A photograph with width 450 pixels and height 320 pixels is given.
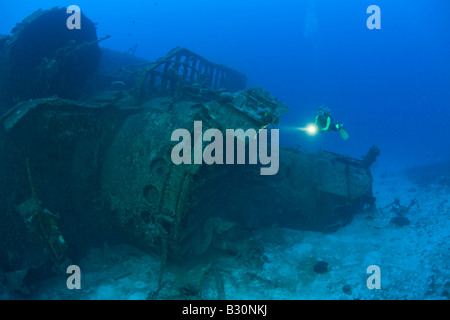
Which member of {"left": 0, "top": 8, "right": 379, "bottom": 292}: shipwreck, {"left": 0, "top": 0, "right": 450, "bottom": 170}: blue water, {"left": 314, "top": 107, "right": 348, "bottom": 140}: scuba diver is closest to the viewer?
{"left": 0, "top": 8, "right": 379, "bottom": 292}: shipwreck

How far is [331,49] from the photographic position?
478 feet

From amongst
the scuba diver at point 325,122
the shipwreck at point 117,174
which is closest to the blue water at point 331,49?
the scuba diver at point 325,122

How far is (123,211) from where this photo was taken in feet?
19.4

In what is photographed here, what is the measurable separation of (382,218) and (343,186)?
2689 mm

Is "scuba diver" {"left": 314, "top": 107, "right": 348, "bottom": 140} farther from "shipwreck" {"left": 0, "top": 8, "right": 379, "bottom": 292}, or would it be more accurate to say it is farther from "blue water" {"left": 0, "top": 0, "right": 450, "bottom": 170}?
"blue water" {"left": 0, "top": 0, "right": 450, "bottom": 170}

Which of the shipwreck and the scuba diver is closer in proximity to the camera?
the shipwreck

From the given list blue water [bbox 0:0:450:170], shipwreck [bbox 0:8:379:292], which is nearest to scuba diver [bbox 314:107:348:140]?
shipwreck [bbox 0:8:379:292]

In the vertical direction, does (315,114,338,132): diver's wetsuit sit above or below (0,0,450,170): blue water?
below

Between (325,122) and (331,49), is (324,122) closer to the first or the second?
(325,122)

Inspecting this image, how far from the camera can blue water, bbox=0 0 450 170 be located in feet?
328

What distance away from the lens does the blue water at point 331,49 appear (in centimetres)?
10000

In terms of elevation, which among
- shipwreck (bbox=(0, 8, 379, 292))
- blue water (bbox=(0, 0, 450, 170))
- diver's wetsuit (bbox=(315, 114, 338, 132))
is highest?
blue water (bbox=(0, 0, 450, 170))

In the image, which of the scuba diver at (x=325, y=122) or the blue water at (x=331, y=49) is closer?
the scuba diver at (x=325, y=122)

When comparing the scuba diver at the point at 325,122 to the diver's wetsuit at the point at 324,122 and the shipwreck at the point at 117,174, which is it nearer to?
the diver's wetsuit at the point at 324,122
